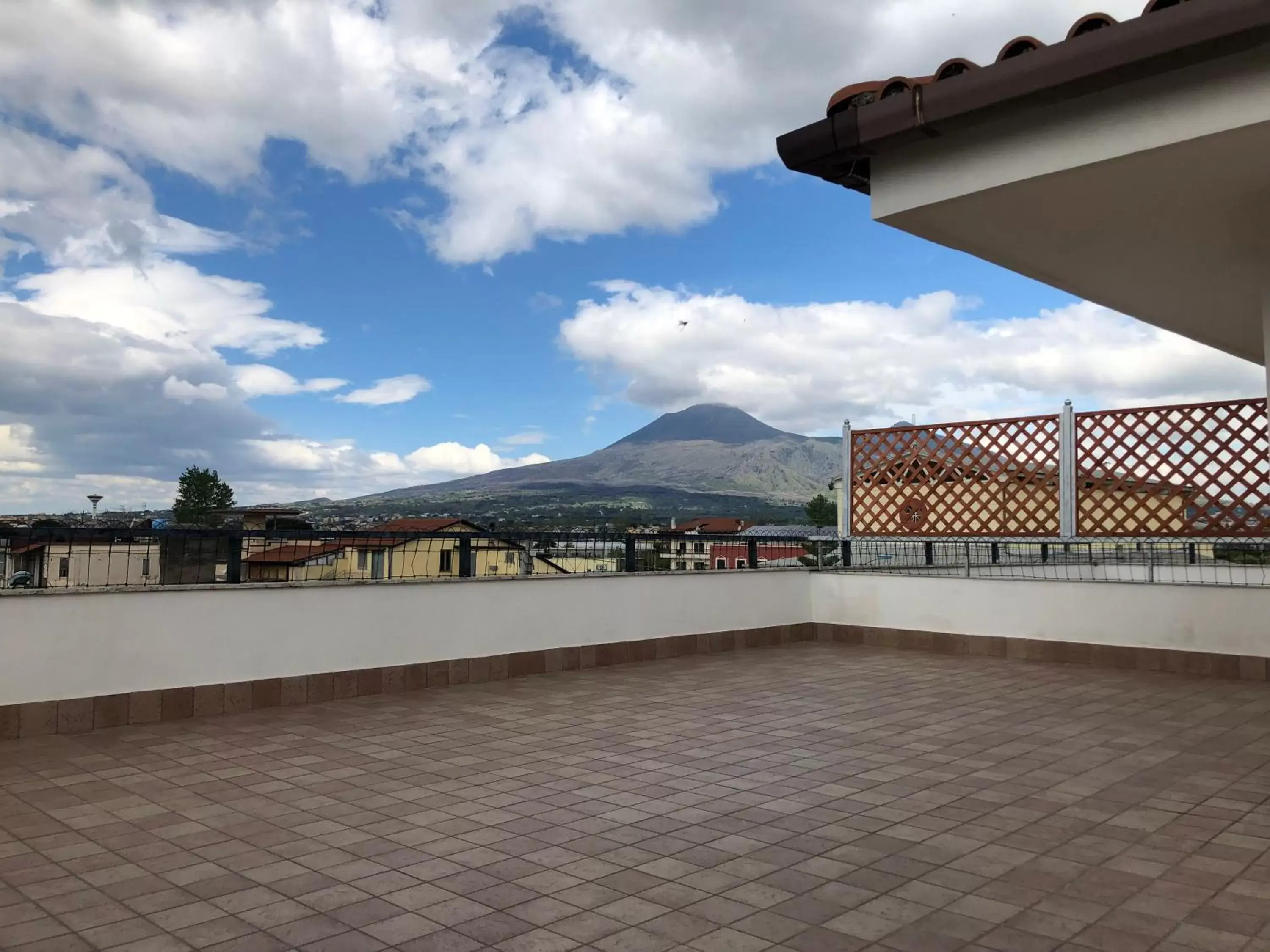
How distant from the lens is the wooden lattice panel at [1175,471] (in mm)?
6523

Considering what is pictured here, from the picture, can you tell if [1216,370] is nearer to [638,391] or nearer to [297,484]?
[297,484]

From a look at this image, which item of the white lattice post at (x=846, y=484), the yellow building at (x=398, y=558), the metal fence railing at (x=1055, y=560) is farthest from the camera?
the white lattice post at (x=846, y=484)

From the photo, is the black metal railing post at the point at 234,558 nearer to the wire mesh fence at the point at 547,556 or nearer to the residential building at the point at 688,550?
the wire mesh fence at the point at 547,556

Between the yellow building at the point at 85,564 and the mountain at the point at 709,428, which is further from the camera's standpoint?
the mountain at the point at 709,428

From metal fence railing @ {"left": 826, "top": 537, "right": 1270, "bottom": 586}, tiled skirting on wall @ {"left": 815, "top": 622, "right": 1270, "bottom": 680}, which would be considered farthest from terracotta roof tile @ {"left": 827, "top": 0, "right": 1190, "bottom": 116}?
tiled skirting on wall @ {"left": 815, "top": 622, "right": 1270, "bottom": 680}

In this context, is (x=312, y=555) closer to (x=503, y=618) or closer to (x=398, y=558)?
(x=398, y=558)

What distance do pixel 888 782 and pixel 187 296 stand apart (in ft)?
47.0

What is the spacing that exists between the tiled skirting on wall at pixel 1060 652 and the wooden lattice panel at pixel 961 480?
1.20m

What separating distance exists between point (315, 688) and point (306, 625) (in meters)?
0.44

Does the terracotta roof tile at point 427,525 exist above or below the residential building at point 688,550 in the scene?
above

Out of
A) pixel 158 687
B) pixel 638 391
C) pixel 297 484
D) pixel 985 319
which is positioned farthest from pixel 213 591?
pixel 638 391

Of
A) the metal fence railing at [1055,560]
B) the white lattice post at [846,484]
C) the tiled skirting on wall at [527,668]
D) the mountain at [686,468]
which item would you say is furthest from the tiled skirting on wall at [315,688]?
the mountain at [686,468]

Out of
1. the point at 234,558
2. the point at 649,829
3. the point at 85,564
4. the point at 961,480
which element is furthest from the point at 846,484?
the point at 85,564

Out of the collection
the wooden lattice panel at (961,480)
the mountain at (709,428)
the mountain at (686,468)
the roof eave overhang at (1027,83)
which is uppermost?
the mountain at (709,428)
